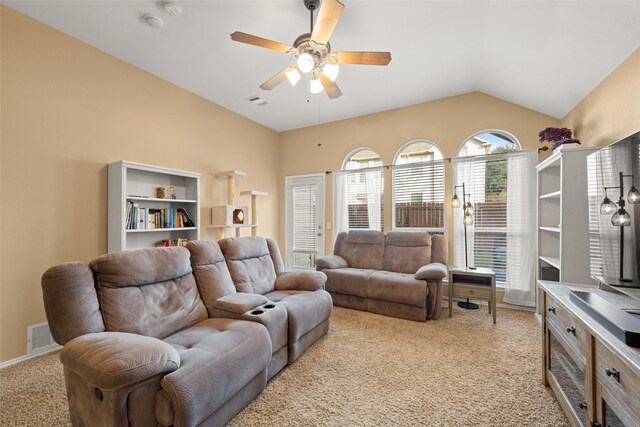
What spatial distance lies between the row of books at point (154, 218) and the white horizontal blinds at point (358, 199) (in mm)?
2480

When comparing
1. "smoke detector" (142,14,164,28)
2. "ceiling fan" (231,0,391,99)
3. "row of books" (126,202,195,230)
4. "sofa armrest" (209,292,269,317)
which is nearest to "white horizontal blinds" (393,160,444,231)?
"ceiling fan" (231,0,391,99)

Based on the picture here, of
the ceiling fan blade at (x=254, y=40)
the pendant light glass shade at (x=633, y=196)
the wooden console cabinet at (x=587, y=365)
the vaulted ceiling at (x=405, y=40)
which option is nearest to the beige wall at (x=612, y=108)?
the vaulted ceiling at (x=405, y=40)

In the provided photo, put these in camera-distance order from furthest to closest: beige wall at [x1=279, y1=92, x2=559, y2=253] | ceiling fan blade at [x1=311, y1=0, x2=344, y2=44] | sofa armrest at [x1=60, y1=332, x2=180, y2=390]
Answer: beige wall at [x1=279, y1=92, x2=559, y2=253]
ceiling fan blade at [x1=311, y1=0, x2=344, y2=44]
sofa armrest at [x1=60, y1=332, x2=180, y2=390]

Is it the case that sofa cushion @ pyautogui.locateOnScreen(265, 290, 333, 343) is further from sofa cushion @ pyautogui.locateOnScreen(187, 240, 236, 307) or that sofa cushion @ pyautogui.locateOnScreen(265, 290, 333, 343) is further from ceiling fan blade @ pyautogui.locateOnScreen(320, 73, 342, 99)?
ceiling fan blade @ pyautogui.locateOnScreen(320, 73, 342, 99)

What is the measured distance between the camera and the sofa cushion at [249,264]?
2.71 m

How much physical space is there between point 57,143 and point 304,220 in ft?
12.1

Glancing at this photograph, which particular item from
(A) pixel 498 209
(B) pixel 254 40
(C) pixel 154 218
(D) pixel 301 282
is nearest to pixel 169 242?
(C) pixel 154 218

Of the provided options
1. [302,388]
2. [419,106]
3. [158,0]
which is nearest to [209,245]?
[302,388]

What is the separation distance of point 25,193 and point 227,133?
8.62 ft

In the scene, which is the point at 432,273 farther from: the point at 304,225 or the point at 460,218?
the point at 304,225

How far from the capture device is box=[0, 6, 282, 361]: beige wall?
96.3 inches

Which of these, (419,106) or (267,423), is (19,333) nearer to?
(267,423)

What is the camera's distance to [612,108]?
2449mm

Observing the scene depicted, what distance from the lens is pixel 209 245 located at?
99.1 inches
